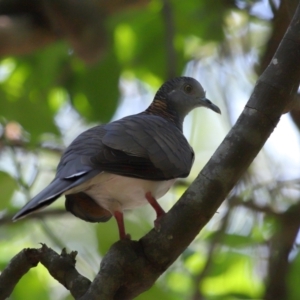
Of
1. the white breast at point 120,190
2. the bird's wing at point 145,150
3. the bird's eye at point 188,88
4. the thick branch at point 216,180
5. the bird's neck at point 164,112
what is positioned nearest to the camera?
the thick branch at point 216,180

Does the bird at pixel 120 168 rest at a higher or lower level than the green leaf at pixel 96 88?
lower

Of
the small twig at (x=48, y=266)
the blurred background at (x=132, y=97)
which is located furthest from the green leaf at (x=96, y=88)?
the small twig at (x=48, y=266)

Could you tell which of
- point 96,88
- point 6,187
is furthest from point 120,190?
point 96,88

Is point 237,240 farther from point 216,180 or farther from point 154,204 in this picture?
point 216,180

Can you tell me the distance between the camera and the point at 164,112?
4125mm

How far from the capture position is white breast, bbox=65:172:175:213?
2.95m

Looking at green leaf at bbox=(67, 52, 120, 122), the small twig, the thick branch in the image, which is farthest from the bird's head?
the small twig

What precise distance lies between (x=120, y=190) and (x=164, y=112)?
122cm

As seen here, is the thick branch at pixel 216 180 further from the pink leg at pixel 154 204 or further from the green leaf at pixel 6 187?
the green leaf at pixel 6 187

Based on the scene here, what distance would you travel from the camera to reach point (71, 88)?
5.29 meters

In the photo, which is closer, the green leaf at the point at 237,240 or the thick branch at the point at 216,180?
the thick branch at the point at 216,180

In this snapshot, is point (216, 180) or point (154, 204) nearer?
point (216, 180)

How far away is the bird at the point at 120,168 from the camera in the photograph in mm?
2689

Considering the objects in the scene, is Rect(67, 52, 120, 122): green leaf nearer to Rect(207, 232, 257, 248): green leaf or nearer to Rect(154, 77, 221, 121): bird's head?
Rect(154, 77, 221, 121): bird's head
